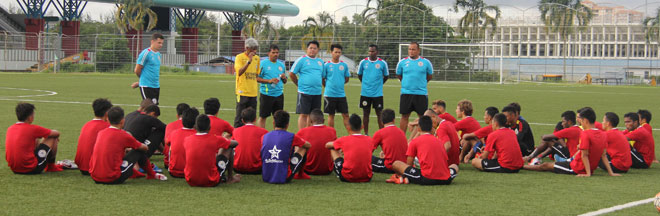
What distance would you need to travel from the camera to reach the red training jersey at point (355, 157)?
25.9 feet

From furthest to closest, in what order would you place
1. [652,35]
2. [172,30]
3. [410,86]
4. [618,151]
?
[172,30], [652,35], [410,86], [618,151]

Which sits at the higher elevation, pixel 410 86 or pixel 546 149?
pixel 410 86

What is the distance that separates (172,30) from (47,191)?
70469 millimetres

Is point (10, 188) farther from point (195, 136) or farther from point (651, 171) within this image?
point (651, 171)

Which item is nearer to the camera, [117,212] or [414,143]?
[117,212]

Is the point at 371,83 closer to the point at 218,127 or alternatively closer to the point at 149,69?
the point at 149,69

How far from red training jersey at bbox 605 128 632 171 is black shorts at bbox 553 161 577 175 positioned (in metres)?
0.66

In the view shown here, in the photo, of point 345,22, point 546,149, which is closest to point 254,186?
point 546,149

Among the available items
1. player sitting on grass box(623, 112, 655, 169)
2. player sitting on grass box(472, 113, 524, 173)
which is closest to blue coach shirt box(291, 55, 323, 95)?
player sitting on grass box(472, 113, 524, 173)

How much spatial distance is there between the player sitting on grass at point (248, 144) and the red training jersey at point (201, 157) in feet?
2.83

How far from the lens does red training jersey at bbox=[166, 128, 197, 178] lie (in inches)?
307

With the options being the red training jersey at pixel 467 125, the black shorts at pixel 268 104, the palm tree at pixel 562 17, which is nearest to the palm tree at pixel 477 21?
the palm tree at pixel 562 17

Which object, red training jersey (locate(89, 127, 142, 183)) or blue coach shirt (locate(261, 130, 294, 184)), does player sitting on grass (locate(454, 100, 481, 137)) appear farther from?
red training jersey (locate(89, 127, 142, 183))

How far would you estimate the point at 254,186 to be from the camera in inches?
303
